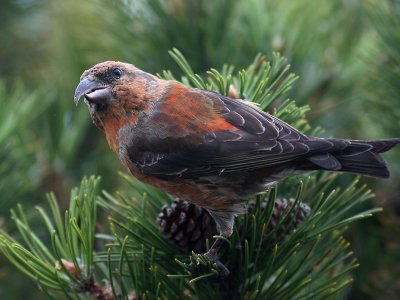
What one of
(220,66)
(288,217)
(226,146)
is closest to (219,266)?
(288,217)

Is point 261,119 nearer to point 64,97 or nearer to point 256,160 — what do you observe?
point 256,160

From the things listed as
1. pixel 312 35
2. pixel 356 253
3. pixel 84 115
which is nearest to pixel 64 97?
pixel 84 115

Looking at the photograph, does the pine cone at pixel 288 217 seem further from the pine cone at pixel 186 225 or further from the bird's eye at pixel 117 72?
the bird's eye at pixel 117 72

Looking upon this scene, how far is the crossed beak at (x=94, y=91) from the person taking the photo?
111 inches

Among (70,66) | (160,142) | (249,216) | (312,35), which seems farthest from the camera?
(70,66)

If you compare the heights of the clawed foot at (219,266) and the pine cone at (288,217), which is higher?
the pine cone at (288,217)

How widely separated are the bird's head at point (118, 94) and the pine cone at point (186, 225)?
0.62 metres

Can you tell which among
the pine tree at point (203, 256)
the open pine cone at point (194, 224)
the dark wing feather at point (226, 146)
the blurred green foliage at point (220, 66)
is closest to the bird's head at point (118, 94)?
the dark wing feather at point (226, 146)

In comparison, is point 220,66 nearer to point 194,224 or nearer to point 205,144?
point 205,144

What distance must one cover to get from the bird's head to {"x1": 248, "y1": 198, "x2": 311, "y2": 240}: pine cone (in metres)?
0.88

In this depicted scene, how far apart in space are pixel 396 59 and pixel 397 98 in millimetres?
201

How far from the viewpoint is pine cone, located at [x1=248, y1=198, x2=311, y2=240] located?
89.2 inches

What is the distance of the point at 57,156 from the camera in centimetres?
339

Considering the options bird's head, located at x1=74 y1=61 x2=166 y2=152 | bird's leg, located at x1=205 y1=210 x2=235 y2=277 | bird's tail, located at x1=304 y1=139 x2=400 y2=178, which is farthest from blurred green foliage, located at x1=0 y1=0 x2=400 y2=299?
bird's leg, located at x1=205 y1=210 x2=235 y2=277
